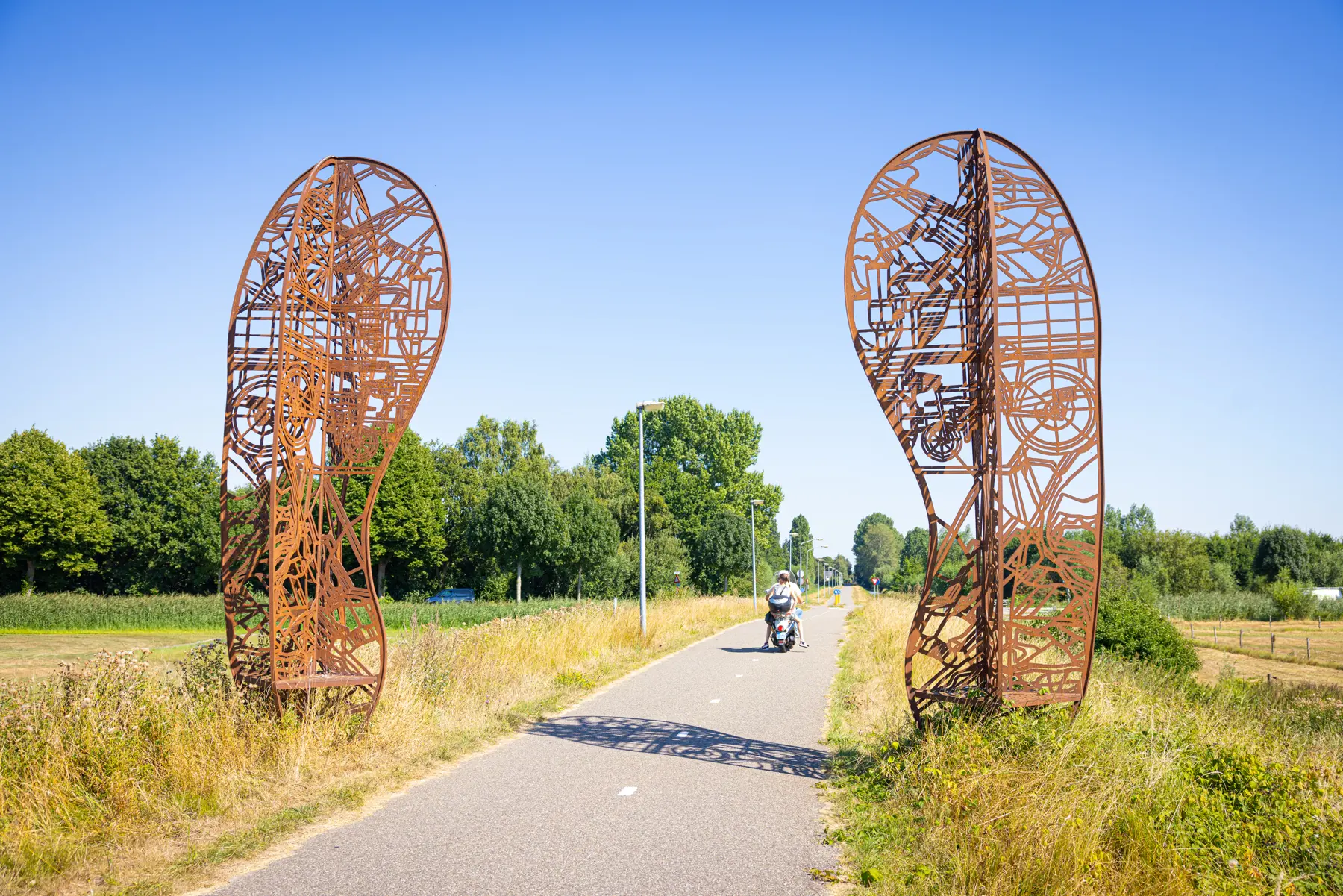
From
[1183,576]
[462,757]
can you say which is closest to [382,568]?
[462,757]

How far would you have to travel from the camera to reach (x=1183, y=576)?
7138 centimetres

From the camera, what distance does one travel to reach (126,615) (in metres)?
36.2

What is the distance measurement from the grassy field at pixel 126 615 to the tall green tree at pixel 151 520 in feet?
40.7

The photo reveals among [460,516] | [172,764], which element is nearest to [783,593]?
[172,764]

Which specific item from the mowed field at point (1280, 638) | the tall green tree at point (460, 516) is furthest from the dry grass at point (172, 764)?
the tall green tree at point (460, 516)

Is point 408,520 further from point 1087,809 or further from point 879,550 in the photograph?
point 879,550

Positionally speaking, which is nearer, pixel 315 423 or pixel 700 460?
pixel 315 423

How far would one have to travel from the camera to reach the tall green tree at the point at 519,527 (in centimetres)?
5050

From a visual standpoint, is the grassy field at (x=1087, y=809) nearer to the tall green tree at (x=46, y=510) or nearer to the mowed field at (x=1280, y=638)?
the mowed field at (x=1280, y=638)

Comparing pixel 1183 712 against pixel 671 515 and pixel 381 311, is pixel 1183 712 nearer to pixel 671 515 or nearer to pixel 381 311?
pixel 381 311

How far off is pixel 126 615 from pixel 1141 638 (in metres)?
36.9

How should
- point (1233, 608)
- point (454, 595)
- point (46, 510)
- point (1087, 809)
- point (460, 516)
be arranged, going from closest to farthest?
point (1087, 809), point (46, 510), point (454, 595), point (1233, 608), point (460, 516)

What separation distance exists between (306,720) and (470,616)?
30.5m

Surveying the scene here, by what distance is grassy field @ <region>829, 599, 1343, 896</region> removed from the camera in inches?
187
